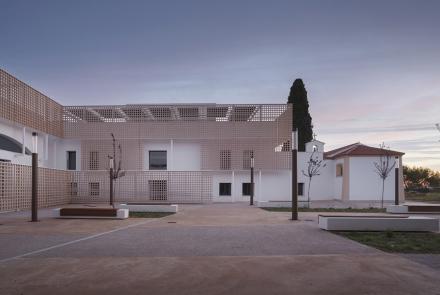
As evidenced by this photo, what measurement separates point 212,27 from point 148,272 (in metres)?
12.4

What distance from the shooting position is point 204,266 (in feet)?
25.2

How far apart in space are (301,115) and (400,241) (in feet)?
115

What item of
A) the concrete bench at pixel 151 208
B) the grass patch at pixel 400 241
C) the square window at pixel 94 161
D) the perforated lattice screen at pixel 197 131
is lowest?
the concrete bench at pixel 151 208

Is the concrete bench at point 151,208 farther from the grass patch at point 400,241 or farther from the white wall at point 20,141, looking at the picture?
the grass patch at point 400,241

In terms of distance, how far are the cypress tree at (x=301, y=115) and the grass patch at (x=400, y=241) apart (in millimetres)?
32561

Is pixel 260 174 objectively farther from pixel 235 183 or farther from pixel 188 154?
pixel 188 154

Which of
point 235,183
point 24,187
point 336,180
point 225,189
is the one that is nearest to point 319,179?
point 336,180

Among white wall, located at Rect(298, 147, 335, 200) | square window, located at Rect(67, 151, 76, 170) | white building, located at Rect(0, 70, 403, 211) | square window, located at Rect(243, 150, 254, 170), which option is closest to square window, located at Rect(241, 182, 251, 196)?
white building, located at Rect(0, 70, 403, 211)

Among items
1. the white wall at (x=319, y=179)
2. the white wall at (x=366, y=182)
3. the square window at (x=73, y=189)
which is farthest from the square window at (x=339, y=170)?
the square window at (x=73, y=189)

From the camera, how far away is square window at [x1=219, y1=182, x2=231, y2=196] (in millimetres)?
37344

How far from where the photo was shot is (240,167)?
3662cm

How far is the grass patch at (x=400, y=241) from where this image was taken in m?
9.82

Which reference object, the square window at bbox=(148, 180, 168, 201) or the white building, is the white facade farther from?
the square window at bbox=(148, 180, 168, 201)

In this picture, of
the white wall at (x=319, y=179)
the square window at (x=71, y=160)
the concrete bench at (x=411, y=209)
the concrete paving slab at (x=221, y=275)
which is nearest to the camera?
the concrete paving slab at (x=221, y=275)
